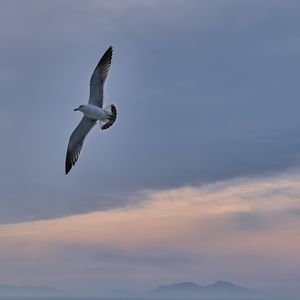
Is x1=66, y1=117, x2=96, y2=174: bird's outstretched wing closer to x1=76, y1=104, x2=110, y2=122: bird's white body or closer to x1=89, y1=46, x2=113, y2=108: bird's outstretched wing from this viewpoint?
x1=89, y1=46, x2=113, y2=108: bird's outstretched wing

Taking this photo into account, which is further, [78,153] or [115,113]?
[78,153]

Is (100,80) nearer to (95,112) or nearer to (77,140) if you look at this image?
(95,112)

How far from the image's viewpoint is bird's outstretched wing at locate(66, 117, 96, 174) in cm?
4675

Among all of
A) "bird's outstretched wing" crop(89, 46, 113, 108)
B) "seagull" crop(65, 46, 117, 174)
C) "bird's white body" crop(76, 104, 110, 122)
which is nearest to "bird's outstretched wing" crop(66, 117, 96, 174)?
"seagull" crop(65, 46, 117, 174)

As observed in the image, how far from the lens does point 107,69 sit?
4438 centimetres

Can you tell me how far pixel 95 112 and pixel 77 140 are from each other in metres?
5.29

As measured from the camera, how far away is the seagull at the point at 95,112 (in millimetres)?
42875

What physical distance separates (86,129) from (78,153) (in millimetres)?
1887

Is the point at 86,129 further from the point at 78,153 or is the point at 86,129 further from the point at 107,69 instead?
the point at 107,69

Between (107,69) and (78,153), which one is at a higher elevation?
(107,69)

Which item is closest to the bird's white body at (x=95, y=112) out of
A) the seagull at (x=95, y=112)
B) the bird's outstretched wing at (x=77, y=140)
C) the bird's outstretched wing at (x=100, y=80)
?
the seagull at (x=95, y=112)

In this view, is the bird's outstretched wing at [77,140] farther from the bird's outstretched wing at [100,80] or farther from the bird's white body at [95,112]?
the bird's white body at [95,112]

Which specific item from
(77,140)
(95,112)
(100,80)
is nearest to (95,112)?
(95,112)

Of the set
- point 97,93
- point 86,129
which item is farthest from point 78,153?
point 97,93
